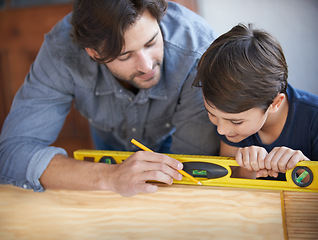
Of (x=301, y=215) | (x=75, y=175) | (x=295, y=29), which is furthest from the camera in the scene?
(x=295, y=29)

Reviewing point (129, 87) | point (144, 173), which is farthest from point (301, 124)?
point (129, 87)

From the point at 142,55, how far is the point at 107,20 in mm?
149

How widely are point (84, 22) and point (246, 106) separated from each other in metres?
0.51

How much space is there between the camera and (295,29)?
194 cm

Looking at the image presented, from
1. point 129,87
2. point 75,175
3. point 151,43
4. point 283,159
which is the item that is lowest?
point 75,175

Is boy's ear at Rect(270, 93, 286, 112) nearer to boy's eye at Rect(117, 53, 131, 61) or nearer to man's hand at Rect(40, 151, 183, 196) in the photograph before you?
man's hand at Rect(40, 151, 183, 196)

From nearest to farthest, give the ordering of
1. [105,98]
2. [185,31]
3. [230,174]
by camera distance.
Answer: [230,174] < [185,31] < [105,98]

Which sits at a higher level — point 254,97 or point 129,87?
point 254,97

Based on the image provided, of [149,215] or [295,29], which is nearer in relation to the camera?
[149,215]

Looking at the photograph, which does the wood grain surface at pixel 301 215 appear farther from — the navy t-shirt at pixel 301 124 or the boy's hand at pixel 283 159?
the navy t-shirt at pixel 301 124

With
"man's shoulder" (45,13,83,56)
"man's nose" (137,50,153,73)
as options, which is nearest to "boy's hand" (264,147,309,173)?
"man's nose" (137,50,153,73)

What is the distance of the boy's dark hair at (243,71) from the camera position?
3.00 feet

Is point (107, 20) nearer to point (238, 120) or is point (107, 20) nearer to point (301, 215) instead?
point (238, 120)

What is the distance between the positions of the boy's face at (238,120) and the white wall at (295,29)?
3.53ft
